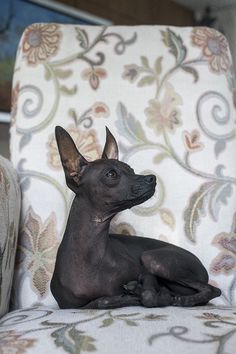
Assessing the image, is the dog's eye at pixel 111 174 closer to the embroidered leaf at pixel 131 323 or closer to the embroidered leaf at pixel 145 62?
the embroidered leaf at pixel 131 323

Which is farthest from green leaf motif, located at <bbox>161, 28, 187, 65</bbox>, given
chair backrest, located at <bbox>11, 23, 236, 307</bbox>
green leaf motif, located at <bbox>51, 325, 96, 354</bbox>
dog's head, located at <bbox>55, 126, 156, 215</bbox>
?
green leaf motif, located at <bbox>51, 325, 96, 354</bbox>

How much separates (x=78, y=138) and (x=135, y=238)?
250 millimetres

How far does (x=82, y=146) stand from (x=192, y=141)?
0.68 feet

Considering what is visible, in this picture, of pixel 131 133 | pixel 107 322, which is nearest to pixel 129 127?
pixel 131 133

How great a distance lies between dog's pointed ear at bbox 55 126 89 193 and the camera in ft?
2.39

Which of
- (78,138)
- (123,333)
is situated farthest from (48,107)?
(123,333)

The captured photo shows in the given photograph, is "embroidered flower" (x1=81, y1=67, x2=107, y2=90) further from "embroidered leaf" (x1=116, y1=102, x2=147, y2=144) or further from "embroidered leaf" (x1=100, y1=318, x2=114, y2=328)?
Answer: "embroidered leaf" (x1=100, y1=318, x2=114, y2=328)

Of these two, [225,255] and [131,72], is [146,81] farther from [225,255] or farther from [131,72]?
[225,255]

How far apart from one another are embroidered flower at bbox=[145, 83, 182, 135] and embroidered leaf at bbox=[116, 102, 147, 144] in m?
0.02

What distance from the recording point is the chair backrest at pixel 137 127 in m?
0.89

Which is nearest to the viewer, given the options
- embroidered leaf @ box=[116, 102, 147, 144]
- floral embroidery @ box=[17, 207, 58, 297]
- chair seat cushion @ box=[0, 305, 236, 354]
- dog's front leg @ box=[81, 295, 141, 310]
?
chair seat cushion @ box=[0, 305, 236, 354]

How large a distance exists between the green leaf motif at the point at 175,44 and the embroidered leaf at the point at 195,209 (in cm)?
27

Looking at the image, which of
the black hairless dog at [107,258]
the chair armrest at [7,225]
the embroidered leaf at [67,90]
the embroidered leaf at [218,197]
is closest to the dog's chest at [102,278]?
the black hairless dog at [107,258]

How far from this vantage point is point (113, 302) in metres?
0.69
